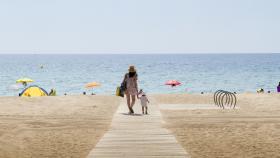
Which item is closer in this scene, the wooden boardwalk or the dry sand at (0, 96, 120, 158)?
the wooden boardwalk

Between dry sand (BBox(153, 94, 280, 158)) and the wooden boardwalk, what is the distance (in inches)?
14.8

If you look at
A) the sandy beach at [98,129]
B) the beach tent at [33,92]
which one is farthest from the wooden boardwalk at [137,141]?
the beach tent at [33,92]

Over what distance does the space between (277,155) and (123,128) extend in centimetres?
551

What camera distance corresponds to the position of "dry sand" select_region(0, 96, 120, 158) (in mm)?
13652

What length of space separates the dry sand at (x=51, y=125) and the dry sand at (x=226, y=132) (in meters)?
2.31

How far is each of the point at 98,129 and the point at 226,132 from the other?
372 centimetres

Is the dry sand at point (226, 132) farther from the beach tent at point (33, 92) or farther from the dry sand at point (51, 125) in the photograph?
the beach tent at point (33, 92)

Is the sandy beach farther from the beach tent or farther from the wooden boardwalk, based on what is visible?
the beach tent

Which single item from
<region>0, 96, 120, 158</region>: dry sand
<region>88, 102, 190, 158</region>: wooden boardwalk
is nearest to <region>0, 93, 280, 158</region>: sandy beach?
<region>0, 96, 120, 158</region>: dry sand

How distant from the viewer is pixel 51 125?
18.5 metres

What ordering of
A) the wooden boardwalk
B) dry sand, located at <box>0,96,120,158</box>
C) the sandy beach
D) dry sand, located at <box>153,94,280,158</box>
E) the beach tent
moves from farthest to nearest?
the beach tent, dry sand, located at <box>0,96,120,158</box>, the sandy beach, dry sand, located at <box>153,94,280,158</box>, the wooden boardwalk

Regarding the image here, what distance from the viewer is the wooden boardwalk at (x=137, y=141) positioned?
12203 mm

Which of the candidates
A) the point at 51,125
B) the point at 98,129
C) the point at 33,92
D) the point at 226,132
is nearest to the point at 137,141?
the point at 226,132

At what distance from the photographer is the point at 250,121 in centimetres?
1942
